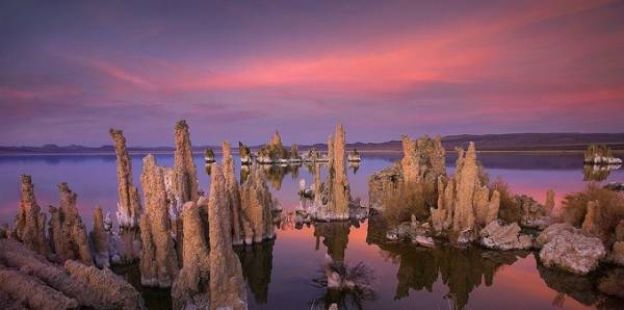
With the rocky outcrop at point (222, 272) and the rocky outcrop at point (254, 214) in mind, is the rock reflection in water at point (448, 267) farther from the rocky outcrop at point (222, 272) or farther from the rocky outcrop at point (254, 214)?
the rocky outcrop at point (222, 272)

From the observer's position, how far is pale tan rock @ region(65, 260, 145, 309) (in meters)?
10.2

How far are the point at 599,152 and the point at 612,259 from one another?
76.9 metres

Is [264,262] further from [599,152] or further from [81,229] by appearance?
[599,152]

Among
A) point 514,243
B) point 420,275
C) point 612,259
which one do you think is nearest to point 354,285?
point 420,275

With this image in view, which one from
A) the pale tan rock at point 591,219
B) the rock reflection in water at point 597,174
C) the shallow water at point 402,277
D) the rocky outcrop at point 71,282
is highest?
the rocky outcrop at point 71,282

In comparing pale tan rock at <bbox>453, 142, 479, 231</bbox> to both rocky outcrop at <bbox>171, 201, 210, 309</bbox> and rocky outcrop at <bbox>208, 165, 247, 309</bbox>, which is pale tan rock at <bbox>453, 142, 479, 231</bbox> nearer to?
rocky outcrop at <bbox>208, 165, 247, 309</bbox>

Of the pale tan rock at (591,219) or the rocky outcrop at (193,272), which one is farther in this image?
the pale tan rock at (591,219)

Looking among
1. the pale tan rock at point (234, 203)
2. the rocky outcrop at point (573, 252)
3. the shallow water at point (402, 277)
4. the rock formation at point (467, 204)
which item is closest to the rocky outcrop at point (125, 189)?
the pale tan rock at point (234, 203)

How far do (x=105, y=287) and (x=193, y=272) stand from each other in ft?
7.88

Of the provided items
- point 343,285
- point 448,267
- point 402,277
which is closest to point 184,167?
point 343,285

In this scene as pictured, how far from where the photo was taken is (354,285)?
15.6 m

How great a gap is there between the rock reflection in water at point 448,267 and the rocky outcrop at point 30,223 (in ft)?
46.9

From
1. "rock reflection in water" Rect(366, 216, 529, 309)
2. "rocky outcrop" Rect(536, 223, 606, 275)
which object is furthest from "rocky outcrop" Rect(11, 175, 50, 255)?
"rocky outcrop" Rect(536, 223, 606, 275)

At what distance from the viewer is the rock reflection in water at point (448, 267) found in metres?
16.1
